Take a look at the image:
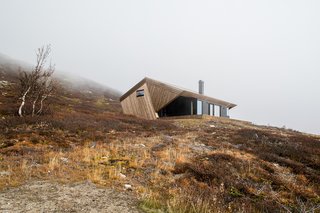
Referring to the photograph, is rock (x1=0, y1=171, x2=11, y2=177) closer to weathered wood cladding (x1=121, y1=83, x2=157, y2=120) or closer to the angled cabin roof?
the angled cabin roof

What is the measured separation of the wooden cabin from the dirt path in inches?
998

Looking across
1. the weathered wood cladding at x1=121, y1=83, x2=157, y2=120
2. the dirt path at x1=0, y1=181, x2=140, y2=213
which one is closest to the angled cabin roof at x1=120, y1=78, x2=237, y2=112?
the weathered wood cladding at x1=121, y1=83, x2=157, y2=120

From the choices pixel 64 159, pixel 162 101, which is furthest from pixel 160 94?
pixel 64 159

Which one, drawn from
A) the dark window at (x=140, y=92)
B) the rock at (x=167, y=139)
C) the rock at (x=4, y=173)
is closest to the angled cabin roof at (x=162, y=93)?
the dark window at (x=140, y=92)

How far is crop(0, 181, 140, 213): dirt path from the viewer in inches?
196

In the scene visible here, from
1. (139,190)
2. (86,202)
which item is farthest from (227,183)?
(86,202)

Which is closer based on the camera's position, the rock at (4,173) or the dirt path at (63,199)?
the dirt path at (63,199)

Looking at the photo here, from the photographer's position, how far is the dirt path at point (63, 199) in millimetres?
4984

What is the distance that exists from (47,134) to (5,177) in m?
8.20

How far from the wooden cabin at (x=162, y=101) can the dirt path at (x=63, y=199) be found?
2534cm

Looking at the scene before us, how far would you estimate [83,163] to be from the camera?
9062mm

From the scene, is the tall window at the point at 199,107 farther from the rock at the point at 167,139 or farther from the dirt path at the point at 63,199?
the dirt path at the point at 63,199

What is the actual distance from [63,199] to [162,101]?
89.3ft

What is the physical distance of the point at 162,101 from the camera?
32.4m
